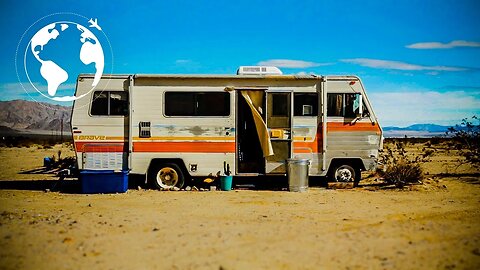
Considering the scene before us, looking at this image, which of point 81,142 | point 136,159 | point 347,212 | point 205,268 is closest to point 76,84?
point 81,142

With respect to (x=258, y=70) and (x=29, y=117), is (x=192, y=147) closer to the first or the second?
(x=258, y=70)

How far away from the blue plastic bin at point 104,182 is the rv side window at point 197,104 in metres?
2.03

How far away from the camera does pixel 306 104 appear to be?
12852mm

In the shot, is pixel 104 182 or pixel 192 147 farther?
pixel 192 147

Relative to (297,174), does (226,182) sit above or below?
below

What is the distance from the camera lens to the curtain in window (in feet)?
41.3

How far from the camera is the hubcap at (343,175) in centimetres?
1306

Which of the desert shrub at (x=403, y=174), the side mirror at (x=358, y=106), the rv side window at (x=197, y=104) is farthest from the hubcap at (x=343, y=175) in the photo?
the rv side window at (x=197, y=104)

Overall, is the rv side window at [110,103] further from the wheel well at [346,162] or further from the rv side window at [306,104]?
the wheel well at [346,162]

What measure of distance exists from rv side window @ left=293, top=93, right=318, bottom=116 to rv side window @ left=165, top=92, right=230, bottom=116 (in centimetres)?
181

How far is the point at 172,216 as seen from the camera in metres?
8.88

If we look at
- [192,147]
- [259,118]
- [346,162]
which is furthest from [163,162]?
[346,162]

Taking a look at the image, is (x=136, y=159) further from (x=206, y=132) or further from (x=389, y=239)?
(x=389, y=239)

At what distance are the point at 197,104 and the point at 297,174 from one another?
10.3 ft
